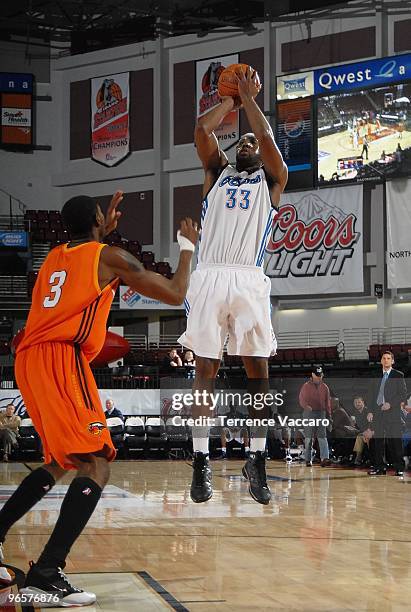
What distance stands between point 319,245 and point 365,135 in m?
3.64

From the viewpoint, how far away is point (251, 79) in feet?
18.0

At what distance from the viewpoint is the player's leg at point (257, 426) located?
553 centimetres

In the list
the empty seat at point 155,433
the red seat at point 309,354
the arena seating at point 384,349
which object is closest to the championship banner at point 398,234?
the arena seating at point 384,349

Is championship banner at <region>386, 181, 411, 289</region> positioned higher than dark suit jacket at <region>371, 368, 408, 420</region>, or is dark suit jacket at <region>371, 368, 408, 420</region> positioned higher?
championship banner at <region>386, 181, 411, 289</region>

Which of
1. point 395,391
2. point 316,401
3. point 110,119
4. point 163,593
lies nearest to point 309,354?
point 316,401

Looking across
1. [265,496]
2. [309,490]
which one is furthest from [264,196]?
[309,490]

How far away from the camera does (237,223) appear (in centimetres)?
558

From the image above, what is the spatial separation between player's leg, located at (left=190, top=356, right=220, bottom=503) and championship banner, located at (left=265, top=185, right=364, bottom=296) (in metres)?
22.6

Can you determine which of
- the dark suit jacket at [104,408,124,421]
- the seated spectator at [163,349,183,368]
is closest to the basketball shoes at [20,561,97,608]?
the dark suit jacket at [104,408,124,421]

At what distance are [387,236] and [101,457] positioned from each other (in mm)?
23464

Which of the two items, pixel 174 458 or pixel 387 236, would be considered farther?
pixel 387 236

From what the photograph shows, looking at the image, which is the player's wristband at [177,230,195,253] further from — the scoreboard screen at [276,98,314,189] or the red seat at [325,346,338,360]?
the scoreboard screen at [276,98,314,189]

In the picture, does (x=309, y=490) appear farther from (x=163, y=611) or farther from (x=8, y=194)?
(x=8, y=194)

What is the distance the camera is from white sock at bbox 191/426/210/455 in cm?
560
